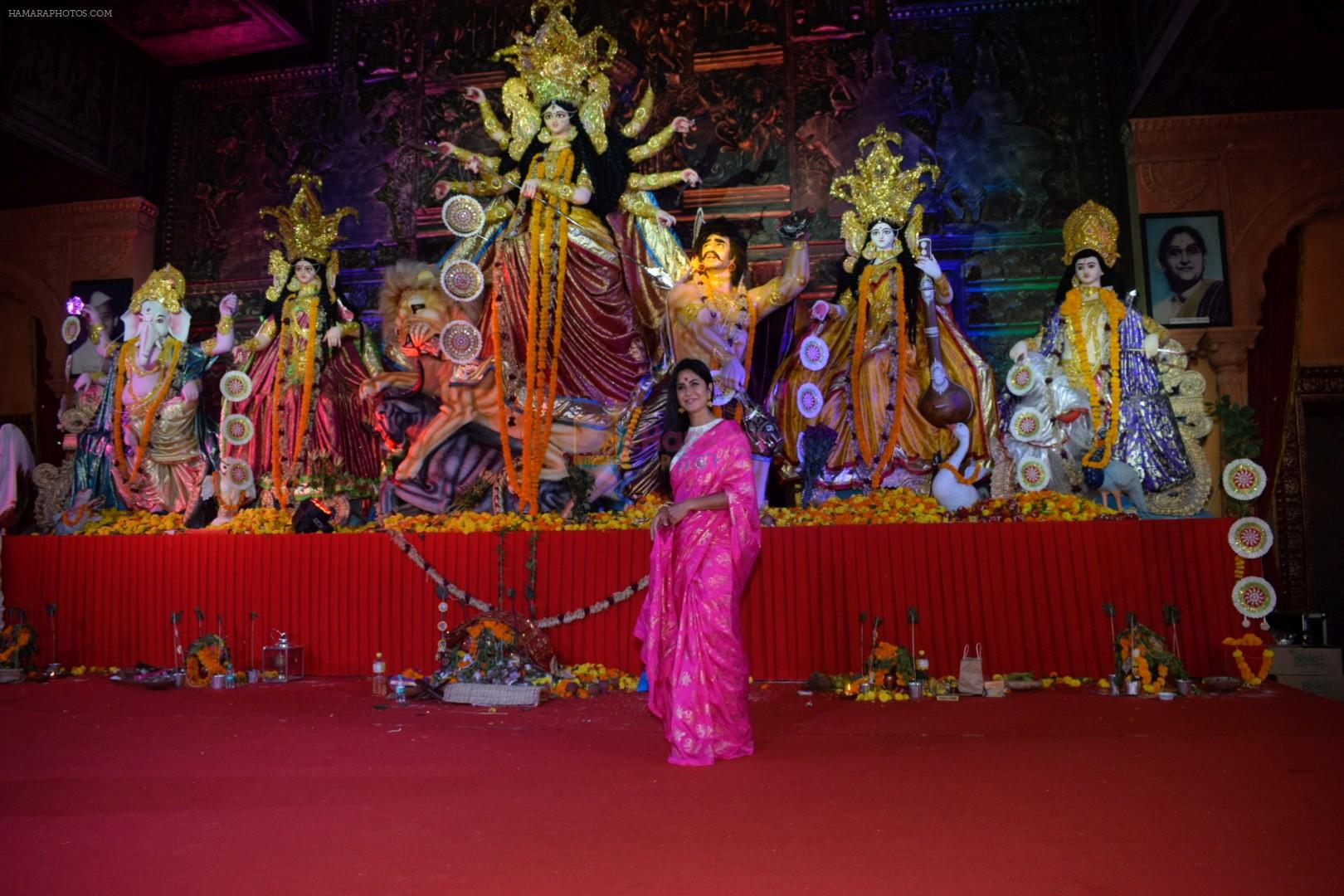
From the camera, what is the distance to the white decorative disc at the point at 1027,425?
22.3ft

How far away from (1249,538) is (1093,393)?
1.49 m

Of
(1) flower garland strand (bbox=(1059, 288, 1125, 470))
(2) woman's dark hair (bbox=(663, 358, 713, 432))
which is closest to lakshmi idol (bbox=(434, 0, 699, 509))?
(1) flower garland strand (bbox=(1059, 288, 1125, 470))

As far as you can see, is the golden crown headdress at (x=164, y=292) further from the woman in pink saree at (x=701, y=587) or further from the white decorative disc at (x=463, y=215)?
the woman in pink saree at (x=701, y=587)

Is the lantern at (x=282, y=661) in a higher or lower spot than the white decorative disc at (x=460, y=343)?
lower

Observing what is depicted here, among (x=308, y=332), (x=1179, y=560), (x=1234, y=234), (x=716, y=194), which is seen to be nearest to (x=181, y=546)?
(x=308, y=332)

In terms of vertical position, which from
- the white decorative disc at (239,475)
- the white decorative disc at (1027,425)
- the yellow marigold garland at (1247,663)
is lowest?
the yellow marigold garland at (1247,663)

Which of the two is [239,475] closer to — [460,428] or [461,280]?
[460,428]

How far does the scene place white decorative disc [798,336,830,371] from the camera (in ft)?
24.3

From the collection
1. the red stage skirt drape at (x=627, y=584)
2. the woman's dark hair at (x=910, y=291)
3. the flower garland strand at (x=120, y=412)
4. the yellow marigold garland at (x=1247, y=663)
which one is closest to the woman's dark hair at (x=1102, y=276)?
the woman's dark hair at (x=910, y=291)

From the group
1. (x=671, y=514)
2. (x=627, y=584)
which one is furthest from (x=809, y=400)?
(x=671, y=514)

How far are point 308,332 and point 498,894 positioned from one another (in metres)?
7.42

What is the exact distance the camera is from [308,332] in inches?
354

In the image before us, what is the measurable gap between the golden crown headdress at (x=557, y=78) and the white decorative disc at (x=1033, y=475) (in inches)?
175

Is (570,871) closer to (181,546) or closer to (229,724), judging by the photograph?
(229,724)
